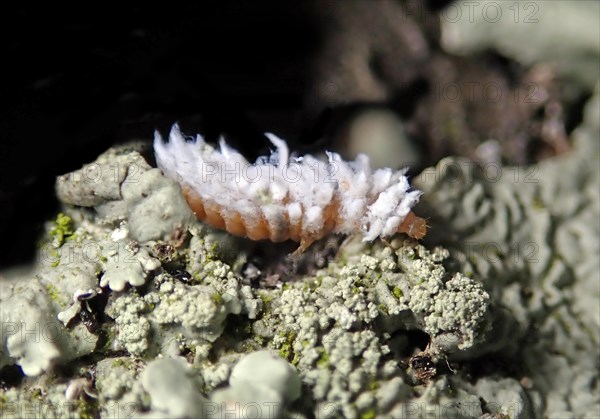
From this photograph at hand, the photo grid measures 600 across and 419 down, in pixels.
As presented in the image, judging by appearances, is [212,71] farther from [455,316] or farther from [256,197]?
[455,316]

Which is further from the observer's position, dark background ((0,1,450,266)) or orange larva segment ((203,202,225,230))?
dark background ((0,1,450,266))

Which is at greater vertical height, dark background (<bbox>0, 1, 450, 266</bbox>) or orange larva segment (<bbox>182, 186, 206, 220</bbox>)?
dark background (<bbox>0, 1, 450, 266</bbox>)

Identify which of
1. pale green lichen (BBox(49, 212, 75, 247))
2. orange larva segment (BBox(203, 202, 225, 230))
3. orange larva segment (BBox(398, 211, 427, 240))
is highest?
orange larva segment (BBox(398, 211, 427, 240))

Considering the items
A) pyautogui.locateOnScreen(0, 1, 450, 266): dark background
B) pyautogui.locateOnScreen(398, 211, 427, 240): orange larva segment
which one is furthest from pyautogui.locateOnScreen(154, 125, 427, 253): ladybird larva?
pyautogui.locateOnScreen(0, 1, 450, 266): dark background

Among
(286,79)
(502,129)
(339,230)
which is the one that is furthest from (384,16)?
(339,230)

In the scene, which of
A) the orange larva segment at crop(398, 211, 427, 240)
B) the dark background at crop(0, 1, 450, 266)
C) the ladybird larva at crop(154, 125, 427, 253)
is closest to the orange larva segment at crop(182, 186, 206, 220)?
the ladybird larva at crop(154, 125, 427, 253)

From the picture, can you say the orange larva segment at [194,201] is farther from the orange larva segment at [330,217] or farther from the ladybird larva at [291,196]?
the orange larva segment at [330,217]

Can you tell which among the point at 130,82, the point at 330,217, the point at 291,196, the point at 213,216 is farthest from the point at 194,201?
the point at 130,82

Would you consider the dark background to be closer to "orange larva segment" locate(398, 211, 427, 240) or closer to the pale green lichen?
the pale green lichen

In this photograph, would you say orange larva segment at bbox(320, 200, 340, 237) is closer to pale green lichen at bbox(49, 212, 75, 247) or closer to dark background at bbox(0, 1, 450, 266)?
dark background at bbox(0, 1, 450, 266)

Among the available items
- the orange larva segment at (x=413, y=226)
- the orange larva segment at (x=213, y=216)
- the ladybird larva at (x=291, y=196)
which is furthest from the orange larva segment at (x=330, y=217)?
the orange larva segment at (x=213, y=216)
